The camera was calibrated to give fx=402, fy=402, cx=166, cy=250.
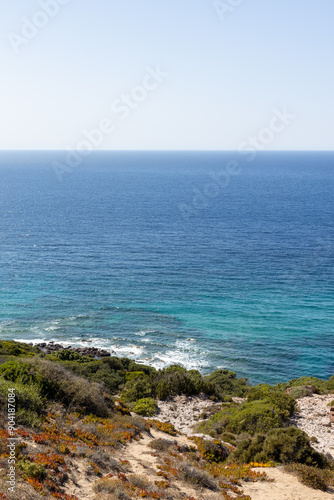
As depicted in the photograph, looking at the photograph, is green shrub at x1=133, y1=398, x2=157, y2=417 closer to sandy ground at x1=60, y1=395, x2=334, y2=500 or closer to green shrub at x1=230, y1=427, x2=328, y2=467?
sandy ground at x1=60, y1=395, x2=334, y2=500

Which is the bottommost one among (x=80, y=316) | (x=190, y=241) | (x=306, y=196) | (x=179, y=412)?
(x=179, y=412)

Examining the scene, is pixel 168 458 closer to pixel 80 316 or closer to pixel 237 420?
pixel 237 420

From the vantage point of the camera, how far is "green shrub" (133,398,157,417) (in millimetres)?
30328

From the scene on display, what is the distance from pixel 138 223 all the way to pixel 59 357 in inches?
3215

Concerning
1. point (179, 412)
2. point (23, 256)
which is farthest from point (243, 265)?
point (179, 412)

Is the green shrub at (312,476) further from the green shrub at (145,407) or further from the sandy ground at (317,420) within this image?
Answer: the green shrub at (145,407)

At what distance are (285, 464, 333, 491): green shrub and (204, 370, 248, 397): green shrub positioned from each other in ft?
56.3

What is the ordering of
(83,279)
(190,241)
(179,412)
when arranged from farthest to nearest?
(190,241)
(83,279)
(179,412)

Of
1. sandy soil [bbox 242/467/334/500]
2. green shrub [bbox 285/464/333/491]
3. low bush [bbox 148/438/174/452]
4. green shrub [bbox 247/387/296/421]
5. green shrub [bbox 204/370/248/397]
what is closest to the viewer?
sandy soil [bbox 242/467/334/500]

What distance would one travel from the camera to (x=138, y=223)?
121312mm

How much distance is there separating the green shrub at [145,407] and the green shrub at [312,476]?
1216cm

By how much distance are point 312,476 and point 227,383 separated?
21.2 meters

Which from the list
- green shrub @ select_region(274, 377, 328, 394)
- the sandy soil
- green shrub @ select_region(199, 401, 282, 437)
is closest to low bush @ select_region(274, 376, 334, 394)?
green shrub @ select_region(274, 377, 328, 394)

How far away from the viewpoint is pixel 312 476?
65.0 feet
